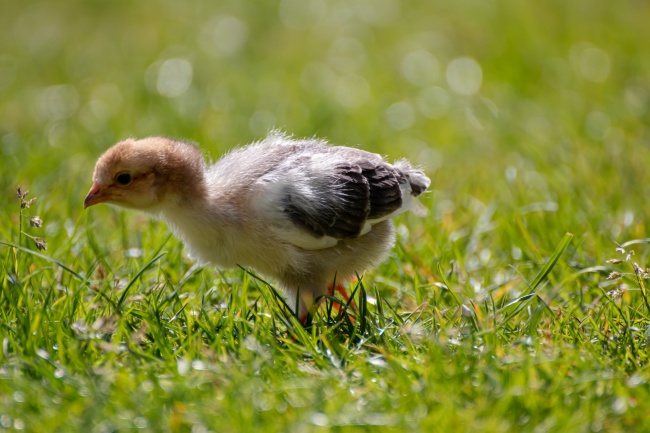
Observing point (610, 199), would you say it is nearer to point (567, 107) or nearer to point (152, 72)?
point (567, 107)

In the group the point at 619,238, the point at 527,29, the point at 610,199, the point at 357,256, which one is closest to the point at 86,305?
the point at 357,256

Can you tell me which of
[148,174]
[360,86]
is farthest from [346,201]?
[360,86]

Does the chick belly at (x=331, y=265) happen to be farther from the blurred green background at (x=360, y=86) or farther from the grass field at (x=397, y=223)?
the blurred green background at (x=360, y=86)

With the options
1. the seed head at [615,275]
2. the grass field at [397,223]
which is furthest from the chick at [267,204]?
the seed head at [615,275]

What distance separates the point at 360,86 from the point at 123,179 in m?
4.65

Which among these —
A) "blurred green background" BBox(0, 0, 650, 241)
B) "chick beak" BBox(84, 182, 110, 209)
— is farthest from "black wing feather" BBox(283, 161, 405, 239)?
"blurred green background" BBox(0, 0, 650, 241)

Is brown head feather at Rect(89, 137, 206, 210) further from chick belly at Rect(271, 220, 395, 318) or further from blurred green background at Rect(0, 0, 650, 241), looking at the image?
blurred green background at Rect(0, 0, 650, 241)

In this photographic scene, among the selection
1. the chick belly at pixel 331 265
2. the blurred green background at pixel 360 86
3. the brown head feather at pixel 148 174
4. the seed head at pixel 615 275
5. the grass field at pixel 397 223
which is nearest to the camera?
the grass field at pixel 397 223

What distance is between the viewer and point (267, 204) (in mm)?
3744

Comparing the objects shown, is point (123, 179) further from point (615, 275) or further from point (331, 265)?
point (615, 275)

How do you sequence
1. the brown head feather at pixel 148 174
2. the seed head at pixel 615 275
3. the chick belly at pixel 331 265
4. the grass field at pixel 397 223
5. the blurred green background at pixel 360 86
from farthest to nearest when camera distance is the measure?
the blurred green background at pixel 360 86 → the chick belly at pixel 331 265 → the brown head feather at pixel 148 174 → the seed head at pixel 615 275 → the grass field at pixel 397 223

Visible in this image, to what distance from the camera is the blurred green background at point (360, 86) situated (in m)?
5.86

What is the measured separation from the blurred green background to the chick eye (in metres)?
1.48

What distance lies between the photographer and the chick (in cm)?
374
